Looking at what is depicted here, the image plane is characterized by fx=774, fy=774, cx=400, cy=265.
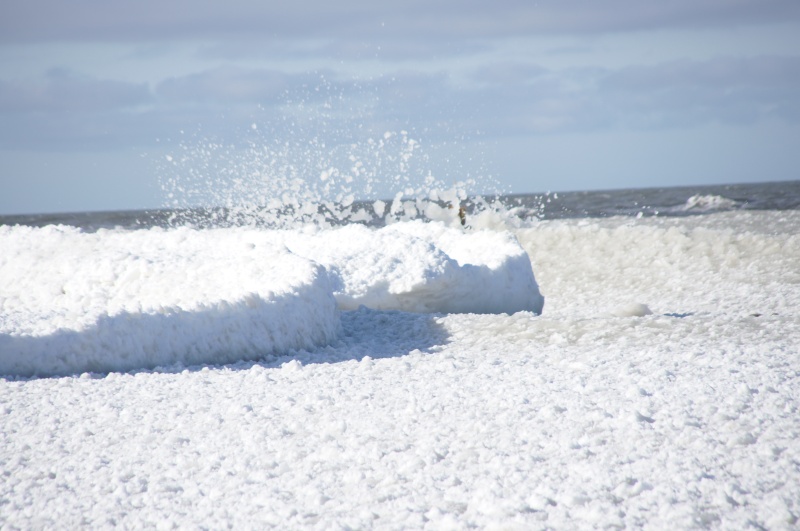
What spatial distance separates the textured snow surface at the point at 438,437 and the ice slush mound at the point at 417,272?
4.24ft

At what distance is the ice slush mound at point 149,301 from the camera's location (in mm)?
4496

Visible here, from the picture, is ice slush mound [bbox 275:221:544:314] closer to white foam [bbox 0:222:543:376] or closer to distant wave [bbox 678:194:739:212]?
white foam [bbox 0:222:543:376]

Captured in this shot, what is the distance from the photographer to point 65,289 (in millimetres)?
5949

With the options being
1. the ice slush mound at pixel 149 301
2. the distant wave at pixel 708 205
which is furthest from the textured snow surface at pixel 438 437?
the distant wave at pixel 708 205

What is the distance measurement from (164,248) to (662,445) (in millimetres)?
5052

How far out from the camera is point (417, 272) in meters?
6.62

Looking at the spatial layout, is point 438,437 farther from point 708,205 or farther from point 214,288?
point 708,205

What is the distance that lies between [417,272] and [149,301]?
2235mm

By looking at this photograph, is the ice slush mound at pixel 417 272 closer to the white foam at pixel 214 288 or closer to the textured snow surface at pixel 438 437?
the white foam at pixel 214 288

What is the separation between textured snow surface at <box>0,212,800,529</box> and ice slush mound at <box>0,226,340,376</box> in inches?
9.0

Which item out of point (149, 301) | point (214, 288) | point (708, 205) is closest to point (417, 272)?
point (214, 288)

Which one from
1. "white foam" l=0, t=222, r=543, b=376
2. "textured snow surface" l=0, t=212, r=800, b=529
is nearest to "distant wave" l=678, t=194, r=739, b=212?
"white foam" l=0, t=222, r=543, b=376

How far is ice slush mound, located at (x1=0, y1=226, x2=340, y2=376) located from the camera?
450 centimetres

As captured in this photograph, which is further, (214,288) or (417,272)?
(417,272)
